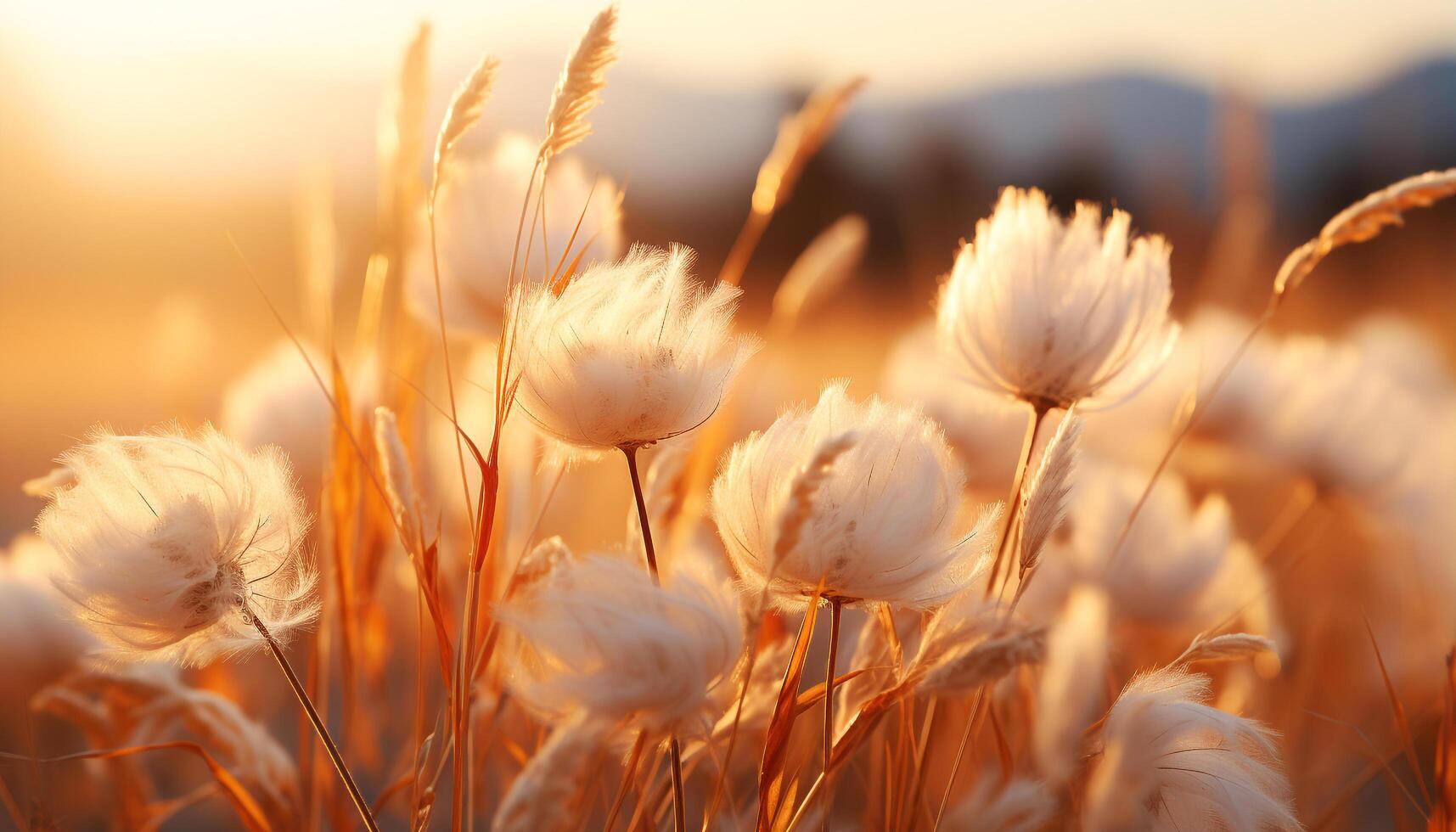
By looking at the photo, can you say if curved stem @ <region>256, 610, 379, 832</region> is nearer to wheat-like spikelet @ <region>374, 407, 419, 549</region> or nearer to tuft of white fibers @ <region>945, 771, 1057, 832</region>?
wheat-like spikelet @ <region>374, 407, 419, 549</region>

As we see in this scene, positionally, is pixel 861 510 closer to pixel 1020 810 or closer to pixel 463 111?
pixel 1020 810

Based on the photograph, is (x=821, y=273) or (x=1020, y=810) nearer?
(x=1020, y=810)


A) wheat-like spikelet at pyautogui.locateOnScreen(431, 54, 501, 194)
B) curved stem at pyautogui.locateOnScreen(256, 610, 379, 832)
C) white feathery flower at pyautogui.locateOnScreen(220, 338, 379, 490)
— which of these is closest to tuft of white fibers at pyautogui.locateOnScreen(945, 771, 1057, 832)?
curved stem at pyautogui.locateOnScreen(256, 610, 379, 832)

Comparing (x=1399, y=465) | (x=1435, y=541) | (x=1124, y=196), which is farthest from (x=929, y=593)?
(x=1124, y=196)

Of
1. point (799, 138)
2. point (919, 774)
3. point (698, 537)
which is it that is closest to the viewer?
point (919, 774)

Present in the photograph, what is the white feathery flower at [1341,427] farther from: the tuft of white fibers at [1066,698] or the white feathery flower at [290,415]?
the white feathery flower at [290,415]

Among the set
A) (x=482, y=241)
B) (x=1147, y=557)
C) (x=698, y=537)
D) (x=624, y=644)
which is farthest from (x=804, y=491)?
(x=698, y=537)

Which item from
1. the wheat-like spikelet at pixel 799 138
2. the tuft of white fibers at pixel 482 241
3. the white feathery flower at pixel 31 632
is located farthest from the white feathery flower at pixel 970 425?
the white feathery flower at pixel 31 632
